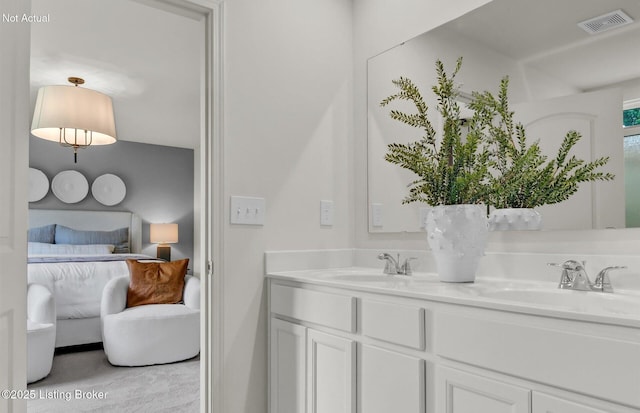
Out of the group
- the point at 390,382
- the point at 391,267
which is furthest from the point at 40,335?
the point at 390,382

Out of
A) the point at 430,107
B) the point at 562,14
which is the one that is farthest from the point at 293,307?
the point at 562,14

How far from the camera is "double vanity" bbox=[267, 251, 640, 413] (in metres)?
0.90

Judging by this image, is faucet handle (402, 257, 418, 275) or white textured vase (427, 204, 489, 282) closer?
white textured vase (427, 204, 489, 282)

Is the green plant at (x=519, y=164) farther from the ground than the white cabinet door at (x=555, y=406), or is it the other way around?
the green plant at (x=519, y=164)

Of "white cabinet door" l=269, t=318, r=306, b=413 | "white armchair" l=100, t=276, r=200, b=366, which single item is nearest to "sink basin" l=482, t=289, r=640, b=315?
"white cabinet door" l=269, t=318, r=306, b=413

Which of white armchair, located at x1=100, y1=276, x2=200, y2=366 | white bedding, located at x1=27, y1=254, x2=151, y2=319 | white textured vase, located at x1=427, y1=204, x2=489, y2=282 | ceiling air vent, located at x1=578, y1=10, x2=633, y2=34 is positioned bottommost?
white armchair, located at x1=100, y1=276, x2=200, y2=366

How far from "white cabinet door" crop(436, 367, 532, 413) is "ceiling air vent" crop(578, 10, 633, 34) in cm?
119

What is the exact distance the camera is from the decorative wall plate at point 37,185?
5.32 meters

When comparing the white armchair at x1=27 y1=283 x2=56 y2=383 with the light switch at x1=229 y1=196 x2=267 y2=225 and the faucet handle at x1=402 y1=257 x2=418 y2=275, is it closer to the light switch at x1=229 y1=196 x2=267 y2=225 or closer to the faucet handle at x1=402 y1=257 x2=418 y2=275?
the light switch at x1=229 y1=196 x2=267 y2=225

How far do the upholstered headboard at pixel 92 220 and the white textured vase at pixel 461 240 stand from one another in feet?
18.1

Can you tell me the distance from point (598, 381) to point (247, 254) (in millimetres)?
1298

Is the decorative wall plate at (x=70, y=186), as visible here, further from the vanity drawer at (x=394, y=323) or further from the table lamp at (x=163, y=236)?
the vanity drawer at (x=394, y=323)

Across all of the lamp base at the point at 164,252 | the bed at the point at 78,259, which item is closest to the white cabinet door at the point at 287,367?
the bed at the point at 78,259

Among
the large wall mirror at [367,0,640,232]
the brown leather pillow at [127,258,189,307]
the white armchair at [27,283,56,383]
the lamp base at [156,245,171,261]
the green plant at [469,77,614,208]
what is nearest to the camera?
the large wall mirror at [367,0,640,232]
